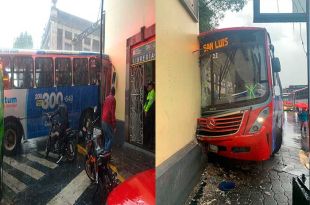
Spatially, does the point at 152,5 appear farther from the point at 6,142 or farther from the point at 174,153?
the point at 174,153

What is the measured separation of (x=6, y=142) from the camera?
0.96 metres

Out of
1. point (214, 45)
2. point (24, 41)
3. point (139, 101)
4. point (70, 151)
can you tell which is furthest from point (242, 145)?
point (24, 41)

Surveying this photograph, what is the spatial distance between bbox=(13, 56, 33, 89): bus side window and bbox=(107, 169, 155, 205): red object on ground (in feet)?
1.94

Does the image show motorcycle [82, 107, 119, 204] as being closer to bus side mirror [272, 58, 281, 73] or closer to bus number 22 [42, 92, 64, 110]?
bus number 22 [42, 92, 64, 110]

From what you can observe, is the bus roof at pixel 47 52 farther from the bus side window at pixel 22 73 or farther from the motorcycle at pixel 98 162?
the motorcycle at pixel 98 162

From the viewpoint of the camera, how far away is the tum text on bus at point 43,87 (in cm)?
93

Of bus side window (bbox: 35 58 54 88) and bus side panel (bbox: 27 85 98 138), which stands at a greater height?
bus side window (bbox: 35 58 54 88)

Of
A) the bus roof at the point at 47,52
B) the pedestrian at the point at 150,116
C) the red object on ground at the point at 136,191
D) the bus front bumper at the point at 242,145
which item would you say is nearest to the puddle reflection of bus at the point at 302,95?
the bus front bumper at the point at 242,145

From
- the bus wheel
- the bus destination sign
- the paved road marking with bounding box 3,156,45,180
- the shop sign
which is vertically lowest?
the paved road marking with bounding box 3,156,45,180

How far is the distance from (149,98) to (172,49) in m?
0.66

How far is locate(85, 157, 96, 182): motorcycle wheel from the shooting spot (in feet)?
3.83

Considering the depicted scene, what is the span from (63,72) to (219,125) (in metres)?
3.07

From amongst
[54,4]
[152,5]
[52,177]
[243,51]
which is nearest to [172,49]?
[152,5]

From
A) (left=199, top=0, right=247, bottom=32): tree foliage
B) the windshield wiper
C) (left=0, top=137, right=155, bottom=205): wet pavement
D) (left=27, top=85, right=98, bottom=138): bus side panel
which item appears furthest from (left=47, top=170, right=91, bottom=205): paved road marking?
(left=199, top=0, right=247, bottom=32): tree foliage
